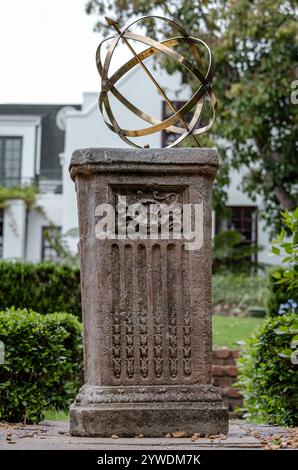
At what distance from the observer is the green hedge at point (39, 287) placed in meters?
12.0

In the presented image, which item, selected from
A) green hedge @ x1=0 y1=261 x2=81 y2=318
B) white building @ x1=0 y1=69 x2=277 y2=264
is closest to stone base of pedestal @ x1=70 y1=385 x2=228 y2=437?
green hedge @ x1=0 y1=261 x2=81 y2=318

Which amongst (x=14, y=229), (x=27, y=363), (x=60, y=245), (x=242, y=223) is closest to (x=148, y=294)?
(x=27, y=363)

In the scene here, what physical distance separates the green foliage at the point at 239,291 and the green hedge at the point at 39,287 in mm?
4735

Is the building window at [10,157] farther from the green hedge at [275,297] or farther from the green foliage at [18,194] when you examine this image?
the green hedge at [275,297]

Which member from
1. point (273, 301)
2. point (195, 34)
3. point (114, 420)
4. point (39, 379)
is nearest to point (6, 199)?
point (195, 34)

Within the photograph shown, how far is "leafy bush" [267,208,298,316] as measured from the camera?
18.7 feet

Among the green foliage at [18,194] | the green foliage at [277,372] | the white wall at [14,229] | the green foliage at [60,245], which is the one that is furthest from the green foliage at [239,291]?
the green foliage at [277,372]

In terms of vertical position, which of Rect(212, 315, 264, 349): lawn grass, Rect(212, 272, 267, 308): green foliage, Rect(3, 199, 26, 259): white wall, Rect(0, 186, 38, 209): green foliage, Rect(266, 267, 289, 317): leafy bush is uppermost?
Rect(0, 186, 38, 209): green foliage

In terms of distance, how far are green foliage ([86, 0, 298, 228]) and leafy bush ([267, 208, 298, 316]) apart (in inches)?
195

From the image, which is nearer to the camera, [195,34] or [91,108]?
[195,34]

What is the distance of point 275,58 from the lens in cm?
1513

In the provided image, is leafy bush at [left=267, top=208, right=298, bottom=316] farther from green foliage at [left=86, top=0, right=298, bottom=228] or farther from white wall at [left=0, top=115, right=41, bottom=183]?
white wall at [left=0, top=115, right=41, bottom=183]
